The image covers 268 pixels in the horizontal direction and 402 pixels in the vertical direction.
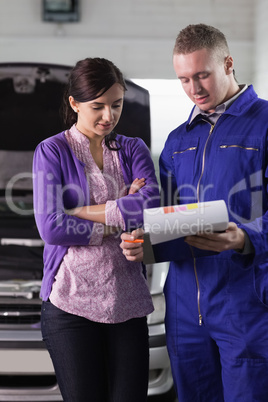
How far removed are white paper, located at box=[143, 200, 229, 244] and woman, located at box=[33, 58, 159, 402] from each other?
8.7 inches

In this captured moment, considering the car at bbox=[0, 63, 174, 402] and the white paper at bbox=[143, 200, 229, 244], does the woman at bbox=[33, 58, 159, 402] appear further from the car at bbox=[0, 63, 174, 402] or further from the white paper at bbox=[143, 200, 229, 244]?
the car at bbox=[0, 63, 174, 402]

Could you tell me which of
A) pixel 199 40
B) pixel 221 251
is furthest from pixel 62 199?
pixel 199 40

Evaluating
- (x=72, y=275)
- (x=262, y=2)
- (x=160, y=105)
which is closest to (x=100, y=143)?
(x=72, y=275)

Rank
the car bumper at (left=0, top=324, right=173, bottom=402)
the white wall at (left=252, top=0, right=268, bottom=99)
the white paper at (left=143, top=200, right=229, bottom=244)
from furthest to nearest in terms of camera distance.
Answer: the white wall at (left=252, top=0, right=268, bottom=99) → the car bumper at (left=0, top=324, right=173, bottom=402) → the white paper at (left=143, top=200, right=229, bottom=244)

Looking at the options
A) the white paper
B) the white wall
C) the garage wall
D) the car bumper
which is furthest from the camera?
the garage wall

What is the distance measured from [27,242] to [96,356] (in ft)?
4.11

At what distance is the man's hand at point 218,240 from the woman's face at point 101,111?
0.39 meters

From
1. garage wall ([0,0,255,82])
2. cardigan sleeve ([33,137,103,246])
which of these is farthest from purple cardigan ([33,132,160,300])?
garage wall ([0,0,255,82])

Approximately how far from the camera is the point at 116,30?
18.4 ft

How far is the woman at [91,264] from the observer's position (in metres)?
1.35

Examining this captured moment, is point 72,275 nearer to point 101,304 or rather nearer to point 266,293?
point 101,304

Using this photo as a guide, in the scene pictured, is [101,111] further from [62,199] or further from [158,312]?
[158,312]

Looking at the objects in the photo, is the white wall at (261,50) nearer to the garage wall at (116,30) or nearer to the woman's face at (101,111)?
the garage wall at (116,30)

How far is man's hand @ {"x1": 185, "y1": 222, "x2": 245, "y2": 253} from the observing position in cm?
121
